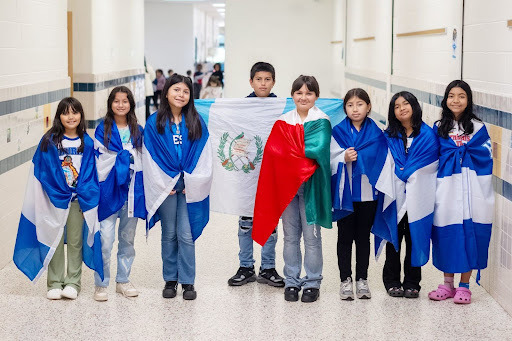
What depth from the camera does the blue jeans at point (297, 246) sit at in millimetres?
4332

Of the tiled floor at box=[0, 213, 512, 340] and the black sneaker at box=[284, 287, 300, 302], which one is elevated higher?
the black sneaker at box=[284, 287, 300, 302]

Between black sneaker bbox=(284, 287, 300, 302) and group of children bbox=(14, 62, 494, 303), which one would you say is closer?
group of children bbox=(14, 62, 494, 303)

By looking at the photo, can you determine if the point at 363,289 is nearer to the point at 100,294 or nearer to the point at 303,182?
the point at 303,182

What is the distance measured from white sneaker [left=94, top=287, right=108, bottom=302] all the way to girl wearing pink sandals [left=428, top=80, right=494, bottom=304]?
1950mm

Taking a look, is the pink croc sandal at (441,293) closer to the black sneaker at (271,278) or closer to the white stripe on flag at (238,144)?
the black sneaker at (271,278)

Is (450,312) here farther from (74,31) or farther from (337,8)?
(337,8)

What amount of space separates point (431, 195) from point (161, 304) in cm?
165

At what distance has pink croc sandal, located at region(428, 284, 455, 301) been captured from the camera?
4395mm

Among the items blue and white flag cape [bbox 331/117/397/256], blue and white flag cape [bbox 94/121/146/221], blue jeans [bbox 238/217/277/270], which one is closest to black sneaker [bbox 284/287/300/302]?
blue jeans [bbox 238/217/277/270]

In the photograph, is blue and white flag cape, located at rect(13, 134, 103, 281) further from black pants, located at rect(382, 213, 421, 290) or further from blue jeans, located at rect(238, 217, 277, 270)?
black pants, located at rect(382, 213, 421, 290)

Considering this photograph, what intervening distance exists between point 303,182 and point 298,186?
0.05 metres

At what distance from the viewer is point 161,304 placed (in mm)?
4297

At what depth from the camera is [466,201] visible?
14.0ft

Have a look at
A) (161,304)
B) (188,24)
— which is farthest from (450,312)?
(188,24)
